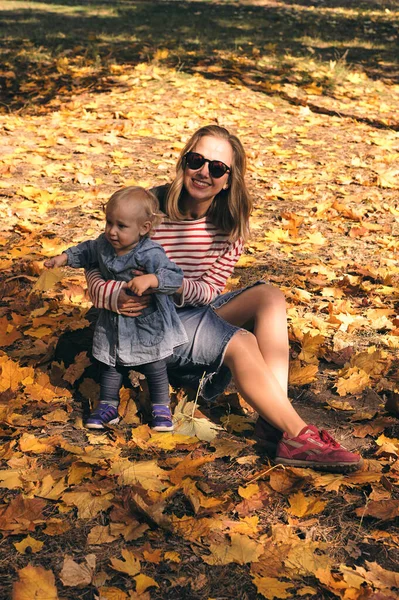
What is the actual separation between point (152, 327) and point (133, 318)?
0.08 m

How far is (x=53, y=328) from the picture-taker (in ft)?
12.8

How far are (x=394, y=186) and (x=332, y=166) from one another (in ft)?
2.44

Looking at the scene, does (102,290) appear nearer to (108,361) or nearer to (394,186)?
(108,361)

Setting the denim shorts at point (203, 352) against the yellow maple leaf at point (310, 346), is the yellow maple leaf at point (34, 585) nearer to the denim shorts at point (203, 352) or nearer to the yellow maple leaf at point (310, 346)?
the denim shorts at point (203, 352)

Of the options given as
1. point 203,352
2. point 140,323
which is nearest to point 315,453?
point 203,352

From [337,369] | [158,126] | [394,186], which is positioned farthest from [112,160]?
[337,369]

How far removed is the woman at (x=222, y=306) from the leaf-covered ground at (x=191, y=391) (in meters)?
0.13

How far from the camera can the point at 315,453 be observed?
2836mm

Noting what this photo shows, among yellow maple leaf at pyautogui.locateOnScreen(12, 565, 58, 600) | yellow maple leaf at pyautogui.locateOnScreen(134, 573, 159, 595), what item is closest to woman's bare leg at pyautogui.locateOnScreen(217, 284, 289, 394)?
yellow maple leaf at pyautogui.locateOnScreen(134, 573, 159, 595)

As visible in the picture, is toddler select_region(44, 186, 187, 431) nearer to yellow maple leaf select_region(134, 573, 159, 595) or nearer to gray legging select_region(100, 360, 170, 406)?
gray legging select_region(100, 360, 170, 406)

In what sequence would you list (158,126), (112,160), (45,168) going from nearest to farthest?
1. (45,168)
2. (112,160)
3. (158,126)

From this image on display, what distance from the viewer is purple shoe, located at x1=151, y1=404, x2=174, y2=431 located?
304 cm

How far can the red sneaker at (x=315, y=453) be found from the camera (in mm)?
2805

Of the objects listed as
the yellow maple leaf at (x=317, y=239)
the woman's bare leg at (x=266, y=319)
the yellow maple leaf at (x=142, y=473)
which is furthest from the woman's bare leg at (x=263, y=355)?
the yellow maple leaf at (x=317, y=239)
